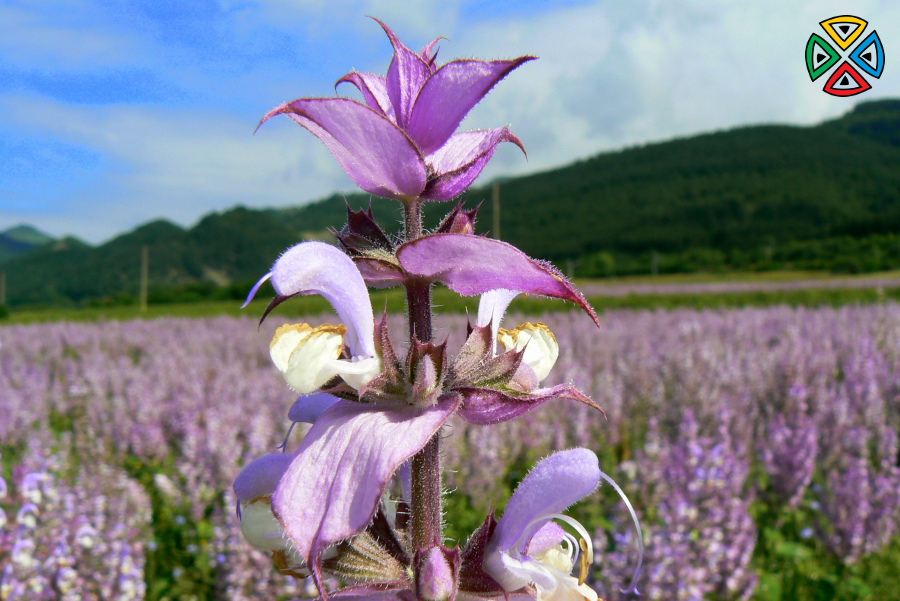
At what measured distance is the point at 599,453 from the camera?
488 cm

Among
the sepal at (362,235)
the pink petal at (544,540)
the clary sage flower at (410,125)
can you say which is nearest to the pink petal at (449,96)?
the clary sage flower at (410,125)

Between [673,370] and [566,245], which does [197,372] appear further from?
[566,245]

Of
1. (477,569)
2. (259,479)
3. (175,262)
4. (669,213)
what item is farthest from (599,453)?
(175,262)

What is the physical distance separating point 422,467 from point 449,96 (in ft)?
1.73

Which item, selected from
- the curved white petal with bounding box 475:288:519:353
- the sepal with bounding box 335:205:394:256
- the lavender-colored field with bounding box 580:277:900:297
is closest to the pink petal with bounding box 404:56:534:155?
the sepal with bounding box 335:205:394:256

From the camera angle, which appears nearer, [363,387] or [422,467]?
[363,387]

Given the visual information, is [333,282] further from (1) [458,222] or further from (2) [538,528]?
(2) [538,528]

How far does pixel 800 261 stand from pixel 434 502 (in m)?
54.1

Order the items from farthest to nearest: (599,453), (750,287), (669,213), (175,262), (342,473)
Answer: (175,262) → (669,213) → (750,287) → (599,453) → (342,473)

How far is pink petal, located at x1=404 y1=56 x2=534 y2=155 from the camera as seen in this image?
800 millimetres

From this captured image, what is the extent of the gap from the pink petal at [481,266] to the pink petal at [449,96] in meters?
0.19

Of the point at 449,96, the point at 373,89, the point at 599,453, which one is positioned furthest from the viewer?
the point at 599,453

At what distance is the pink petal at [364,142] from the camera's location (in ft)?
2.51

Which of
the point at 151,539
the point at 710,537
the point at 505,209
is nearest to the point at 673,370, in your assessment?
the point at 710,537
